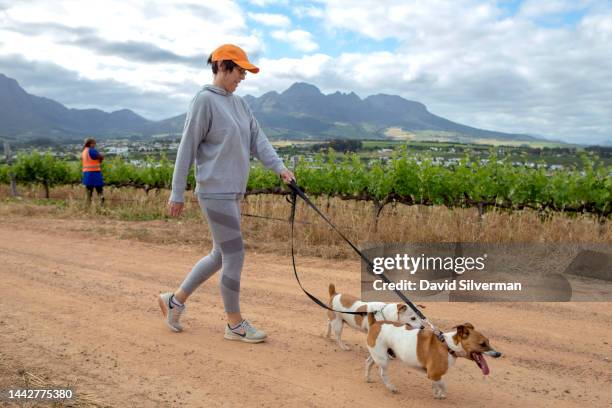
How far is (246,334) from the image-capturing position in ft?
15.9

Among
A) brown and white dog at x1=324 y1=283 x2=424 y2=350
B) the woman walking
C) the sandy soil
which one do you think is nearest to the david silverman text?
the sandy soil

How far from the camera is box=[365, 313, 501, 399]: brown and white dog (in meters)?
3.52

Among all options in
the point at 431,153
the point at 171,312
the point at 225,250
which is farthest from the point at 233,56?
the point at 431,153

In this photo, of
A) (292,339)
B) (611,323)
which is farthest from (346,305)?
(611,323)

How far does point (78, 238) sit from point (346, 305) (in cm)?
715

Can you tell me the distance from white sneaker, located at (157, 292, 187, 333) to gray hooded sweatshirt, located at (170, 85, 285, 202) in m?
1.06

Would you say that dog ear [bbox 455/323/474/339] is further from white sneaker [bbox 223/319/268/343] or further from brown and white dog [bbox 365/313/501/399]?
white sneaker [bbox 223/319/268/343]

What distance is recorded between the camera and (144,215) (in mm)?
13203

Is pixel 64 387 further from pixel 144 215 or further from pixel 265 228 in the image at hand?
pixel 144 215

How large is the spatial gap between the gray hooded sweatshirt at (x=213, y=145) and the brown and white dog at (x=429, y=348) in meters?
1.71

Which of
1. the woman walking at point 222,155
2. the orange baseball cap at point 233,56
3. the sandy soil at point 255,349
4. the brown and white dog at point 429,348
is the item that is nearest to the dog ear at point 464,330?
the brown and white dog at point 429,348

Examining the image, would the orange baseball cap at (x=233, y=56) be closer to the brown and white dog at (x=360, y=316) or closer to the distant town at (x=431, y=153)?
the brown and white dog at (x=360, y=316)

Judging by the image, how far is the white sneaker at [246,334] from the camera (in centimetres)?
483

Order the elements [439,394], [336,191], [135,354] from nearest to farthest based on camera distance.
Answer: [439,394] → [135,354] → [336,191]
